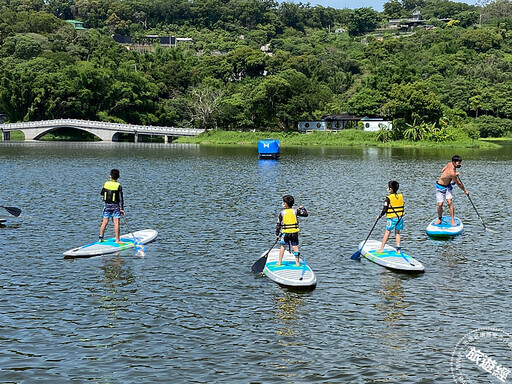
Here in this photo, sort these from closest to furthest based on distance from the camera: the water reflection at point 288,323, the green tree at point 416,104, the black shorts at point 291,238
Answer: the water reflection at point 288,323 < the black shorts at point 291,238 < the green tree at point 416,104

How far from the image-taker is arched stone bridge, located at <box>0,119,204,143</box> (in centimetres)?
11931

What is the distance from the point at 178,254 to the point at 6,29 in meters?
179

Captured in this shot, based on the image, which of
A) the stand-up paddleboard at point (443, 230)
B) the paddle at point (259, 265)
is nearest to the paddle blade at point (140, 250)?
the paddle at point (259, 265)

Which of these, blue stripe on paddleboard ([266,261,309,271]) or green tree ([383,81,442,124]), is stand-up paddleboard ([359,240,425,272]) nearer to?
blue stripe on paddleboard ([266,261,309,271])

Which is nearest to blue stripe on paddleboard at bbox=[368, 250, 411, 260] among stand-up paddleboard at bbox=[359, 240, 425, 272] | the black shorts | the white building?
stand-up paddleboard at bbox=[359, 240, 425, 272]

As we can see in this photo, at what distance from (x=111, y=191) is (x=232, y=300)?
7.19 metres

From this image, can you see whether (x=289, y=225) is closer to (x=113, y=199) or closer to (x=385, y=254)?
(x=385, y=254)

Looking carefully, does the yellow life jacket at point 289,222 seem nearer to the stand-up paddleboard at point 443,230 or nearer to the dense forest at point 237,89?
the stand-up paddleboard at point 443,230

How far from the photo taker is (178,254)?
934 inches

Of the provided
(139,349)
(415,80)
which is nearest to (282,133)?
(415,80)

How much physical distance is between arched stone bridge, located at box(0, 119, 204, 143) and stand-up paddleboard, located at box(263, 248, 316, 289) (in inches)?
3940

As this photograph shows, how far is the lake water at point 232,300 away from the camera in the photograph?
13711 mm

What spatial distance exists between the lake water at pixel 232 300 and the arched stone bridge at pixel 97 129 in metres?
83.8

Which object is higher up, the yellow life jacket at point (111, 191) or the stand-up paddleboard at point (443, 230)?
the yellow life jacket at point (111, 191)
